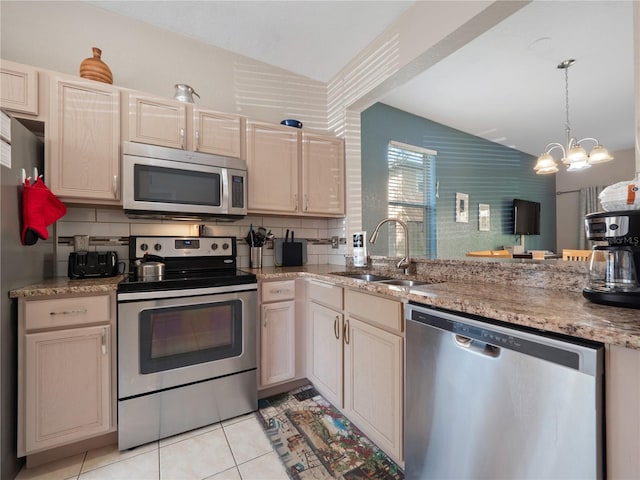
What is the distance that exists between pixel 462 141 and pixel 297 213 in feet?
11.0

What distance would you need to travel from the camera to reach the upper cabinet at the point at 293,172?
7.40ft

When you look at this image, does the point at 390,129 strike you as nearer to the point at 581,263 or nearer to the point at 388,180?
the point at 388,180

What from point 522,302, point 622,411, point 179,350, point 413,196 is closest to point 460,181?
point 413,196

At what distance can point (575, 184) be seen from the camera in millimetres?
6156

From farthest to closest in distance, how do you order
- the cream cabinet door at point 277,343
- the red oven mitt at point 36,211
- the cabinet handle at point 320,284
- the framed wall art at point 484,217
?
the framed wall art at point 484,217, the cream cabinet door at point 277,343, the cabinet handle at point 320,284, the red oven mitt at point 36,211

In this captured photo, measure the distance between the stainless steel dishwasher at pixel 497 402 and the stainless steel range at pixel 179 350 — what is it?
3.47 feet

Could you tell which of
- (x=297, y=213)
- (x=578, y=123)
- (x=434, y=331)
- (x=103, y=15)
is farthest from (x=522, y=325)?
(x=578, y=123)

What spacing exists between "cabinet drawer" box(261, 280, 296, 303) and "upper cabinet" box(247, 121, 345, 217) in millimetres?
629

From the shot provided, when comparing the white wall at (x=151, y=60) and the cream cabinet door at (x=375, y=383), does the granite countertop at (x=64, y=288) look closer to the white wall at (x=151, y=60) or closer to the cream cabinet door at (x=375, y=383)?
the cream cabinet door at (x=375, y=383)

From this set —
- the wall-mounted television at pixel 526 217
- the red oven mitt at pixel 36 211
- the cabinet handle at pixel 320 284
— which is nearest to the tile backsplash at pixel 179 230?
the red oven mitt at pixel 36 211

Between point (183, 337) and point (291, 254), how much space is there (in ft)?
3.80

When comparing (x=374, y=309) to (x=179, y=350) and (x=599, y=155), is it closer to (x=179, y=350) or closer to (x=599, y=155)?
(x=179, y=350)

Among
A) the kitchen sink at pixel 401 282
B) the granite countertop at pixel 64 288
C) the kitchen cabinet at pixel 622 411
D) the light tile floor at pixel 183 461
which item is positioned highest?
the granite countertop at pixel 64 288

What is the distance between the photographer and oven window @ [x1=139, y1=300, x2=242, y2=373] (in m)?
1.54
